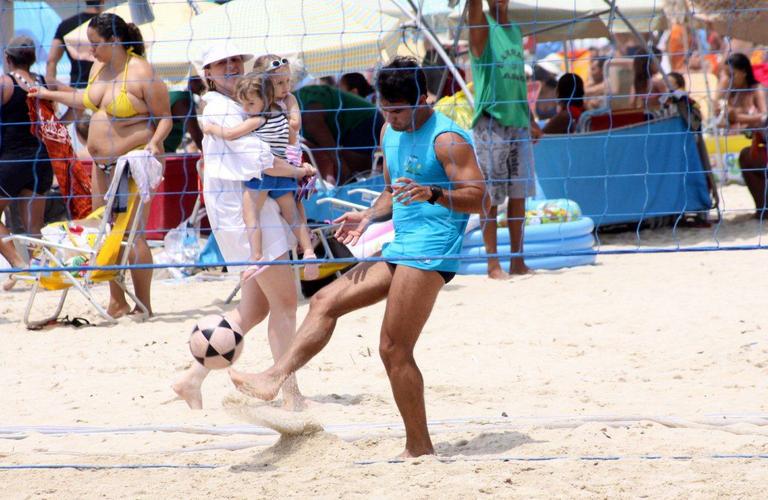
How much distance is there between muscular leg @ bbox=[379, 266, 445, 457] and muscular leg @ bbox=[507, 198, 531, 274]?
151 inches

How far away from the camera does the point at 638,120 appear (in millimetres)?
10141

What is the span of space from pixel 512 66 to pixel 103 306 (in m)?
3.20

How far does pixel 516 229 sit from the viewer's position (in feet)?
24.8

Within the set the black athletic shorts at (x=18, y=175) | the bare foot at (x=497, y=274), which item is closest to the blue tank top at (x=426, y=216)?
the bare foot at (x=497, y=274)

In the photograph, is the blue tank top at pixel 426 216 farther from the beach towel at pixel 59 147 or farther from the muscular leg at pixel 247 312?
the beach towel at pixel 59 147

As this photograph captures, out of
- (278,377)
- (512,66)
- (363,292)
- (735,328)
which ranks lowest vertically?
(735,328)

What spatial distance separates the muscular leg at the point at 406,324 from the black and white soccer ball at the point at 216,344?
658 mm

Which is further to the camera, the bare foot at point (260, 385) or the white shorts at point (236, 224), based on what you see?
the white shorts at point (236, 224)

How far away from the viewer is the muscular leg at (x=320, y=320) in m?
3.68

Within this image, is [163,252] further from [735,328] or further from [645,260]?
[735,328]

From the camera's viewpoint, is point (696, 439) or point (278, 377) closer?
point (278, 377)

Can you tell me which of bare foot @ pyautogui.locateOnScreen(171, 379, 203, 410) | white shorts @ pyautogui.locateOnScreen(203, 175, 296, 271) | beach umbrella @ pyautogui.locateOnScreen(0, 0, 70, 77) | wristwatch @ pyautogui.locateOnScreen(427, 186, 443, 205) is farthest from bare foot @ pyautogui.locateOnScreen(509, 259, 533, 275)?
beach umbrella @ pyautogui.locateOnScreen(0, 0, 70, 77)

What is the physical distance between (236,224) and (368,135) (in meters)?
4.95

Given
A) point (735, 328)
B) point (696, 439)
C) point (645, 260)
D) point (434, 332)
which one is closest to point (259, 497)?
point (696, 439)
